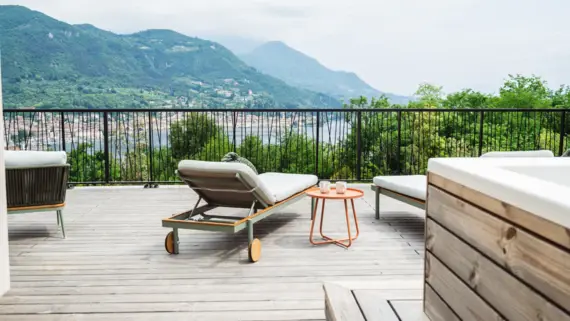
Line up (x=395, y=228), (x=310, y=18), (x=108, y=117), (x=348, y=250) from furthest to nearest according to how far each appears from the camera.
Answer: (x=310, y=18)
(x=108, y=117)
(x=395, y=228)
(x=348, y=250)

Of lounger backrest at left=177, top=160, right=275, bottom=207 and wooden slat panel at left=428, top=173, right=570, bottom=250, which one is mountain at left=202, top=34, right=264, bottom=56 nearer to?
lounger backrest at left=177, top=160, right=275, bottom=207

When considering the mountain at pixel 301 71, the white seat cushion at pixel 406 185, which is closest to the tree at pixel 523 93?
the mountain at pixel 301 71

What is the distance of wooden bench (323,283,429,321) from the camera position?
1992mm

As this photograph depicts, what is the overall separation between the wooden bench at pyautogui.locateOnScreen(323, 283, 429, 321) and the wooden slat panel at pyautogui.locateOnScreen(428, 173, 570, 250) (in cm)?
58

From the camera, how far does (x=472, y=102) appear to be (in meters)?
22.9

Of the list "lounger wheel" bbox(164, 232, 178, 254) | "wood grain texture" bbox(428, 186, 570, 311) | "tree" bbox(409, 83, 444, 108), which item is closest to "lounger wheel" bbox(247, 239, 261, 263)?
"lounger wheel" bbox(164, 232, 178, 254)

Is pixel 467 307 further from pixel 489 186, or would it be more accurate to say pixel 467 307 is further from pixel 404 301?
pixel 404 301

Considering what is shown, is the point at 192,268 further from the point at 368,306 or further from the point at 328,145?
the point at 328,145

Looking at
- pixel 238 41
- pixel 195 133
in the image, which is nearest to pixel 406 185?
pixel 195 133

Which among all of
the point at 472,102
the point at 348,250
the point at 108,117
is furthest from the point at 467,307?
the point at 472,102

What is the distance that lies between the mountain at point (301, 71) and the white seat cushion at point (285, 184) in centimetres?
1938

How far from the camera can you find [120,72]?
22.0m

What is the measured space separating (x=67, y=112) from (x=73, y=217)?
7.28 feet

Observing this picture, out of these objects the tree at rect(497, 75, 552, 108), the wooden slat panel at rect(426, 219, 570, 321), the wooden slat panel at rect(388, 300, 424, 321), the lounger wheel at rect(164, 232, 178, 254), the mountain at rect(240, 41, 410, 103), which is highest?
the mountain at rect(240, 41, 410, 103)
